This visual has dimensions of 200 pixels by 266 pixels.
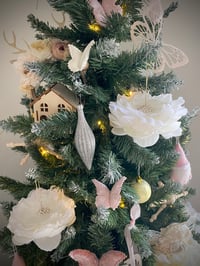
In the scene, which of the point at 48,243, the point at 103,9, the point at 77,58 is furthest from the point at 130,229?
the point at 103,9

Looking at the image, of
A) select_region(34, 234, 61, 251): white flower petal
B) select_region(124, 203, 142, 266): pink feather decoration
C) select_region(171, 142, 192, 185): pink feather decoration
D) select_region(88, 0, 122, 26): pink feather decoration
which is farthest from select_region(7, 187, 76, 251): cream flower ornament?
select_region(88, 0, 122, 26): pink feather decoration

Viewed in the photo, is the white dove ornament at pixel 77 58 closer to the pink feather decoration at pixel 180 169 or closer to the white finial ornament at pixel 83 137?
the white finial ornament at pixel 83 137

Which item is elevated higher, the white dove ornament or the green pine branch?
the white dove ornament

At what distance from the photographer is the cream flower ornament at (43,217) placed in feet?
2.98

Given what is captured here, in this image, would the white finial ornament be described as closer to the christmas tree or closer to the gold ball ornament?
the christmas tree

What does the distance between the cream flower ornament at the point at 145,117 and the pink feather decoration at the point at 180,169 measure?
0.12 metres

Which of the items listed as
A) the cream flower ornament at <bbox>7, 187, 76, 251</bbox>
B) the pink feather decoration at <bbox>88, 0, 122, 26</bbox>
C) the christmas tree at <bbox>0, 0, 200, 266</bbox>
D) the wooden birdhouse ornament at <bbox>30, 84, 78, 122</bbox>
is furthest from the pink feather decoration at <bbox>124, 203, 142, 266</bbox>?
the pink feather decoration at <bbox>88, 0, 122, 26</bbox>

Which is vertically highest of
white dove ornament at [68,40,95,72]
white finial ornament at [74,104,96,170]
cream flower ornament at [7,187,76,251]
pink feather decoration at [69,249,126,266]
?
white dove ornament at [68,40,95,72]

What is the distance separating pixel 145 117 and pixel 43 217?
0.36 metres

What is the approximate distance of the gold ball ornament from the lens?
945 mm

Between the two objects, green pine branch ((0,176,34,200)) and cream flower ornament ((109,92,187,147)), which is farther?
green pine branch ((0,176,34,200))

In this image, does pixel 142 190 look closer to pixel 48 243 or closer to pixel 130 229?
pixel 130 229

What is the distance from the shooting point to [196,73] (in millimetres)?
1386

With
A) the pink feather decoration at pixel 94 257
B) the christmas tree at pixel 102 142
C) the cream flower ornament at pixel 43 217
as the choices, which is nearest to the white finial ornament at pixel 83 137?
the christmas tree at pixel 102 142
